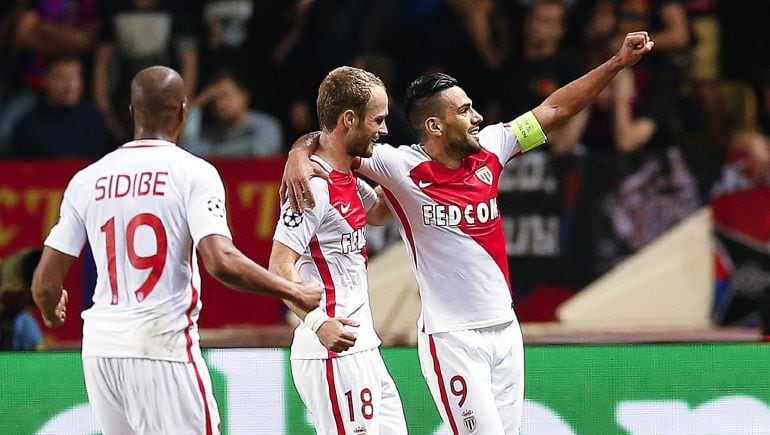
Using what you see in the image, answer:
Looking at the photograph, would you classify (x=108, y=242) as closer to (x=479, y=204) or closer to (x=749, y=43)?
(x=479, y=204)

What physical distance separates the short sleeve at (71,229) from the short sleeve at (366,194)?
152 centimetres

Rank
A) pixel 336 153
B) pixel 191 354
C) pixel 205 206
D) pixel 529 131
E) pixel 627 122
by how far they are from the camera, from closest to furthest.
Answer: pixel 205 206, pixel 191 354, pixel 336 153, pixel 529 131, pixel 627 122

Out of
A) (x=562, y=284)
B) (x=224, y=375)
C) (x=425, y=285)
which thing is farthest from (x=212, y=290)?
(x=425, y=285)

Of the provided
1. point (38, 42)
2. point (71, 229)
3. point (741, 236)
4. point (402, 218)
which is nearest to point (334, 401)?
point (402, 218)

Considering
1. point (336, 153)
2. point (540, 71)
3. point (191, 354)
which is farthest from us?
point (540, 71)

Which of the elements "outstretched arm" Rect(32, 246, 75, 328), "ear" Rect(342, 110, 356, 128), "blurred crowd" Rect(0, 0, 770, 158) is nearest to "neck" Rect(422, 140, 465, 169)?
"ear" Rect(342, 110, 356, 128)

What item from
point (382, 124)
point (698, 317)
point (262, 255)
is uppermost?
point (382, 124)

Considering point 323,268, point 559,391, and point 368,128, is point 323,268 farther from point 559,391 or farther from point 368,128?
A: point 559,391

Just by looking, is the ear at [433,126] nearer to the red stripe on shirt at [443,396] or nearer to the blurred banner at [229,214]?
the red stripe on shirt at [443,396]

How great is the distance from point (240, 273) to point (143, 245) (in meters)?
0.44

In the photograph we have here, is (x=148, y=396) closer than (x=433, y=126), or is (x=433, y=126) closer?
(x=148, y=396)

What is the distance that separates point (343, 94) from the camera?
5.88 meters

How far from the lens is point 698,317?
10.1m

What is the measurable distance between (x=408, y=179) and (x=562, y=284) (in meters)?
4.32
